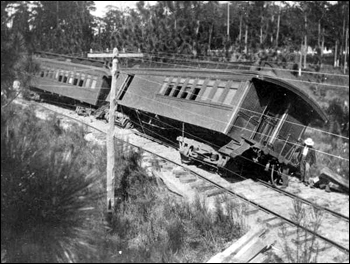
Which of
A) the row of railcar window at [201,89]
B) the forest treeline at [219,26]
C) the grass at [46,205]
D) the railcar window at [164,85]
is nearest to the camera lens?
the grass at [46,205]

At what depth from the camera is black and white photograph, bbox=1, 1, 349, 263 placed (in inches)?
226

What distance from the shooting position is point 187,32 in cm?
3647

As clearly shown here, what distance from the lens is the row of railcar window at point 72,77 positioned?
72.6 ft

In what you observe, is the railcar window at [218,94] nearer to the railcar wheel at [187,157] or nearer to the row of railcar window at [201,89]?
the row of railcar window at [201,89]

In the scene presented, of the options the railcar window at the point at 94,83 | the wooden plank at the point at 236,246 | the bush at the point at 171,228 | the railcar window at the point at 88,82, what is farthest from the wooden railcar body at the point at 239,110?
the railcar window at the point at 88,82

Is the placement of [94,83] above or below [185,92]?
above

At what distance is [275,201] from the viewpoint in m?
10.0

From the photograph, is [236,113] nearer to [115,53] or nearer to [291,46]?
[115,53]

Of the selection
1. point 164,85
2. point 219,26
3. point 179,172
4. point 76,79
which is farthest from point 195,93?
point 219,26

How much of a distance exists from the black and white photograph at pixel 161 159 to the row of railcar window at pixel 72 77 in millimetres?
97

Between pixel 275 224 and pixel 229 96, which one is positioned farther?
pixel 229 96

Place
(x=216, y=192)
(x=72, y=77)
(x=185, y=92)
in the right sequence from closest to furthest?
1. (x=216, y=192)
2. (x=185, y=92)
3. (x=72, y=77)

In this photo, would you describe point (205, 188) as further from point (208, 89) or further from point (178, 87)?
point (178, 87)

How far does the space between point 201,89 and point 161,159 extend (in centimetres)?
295
